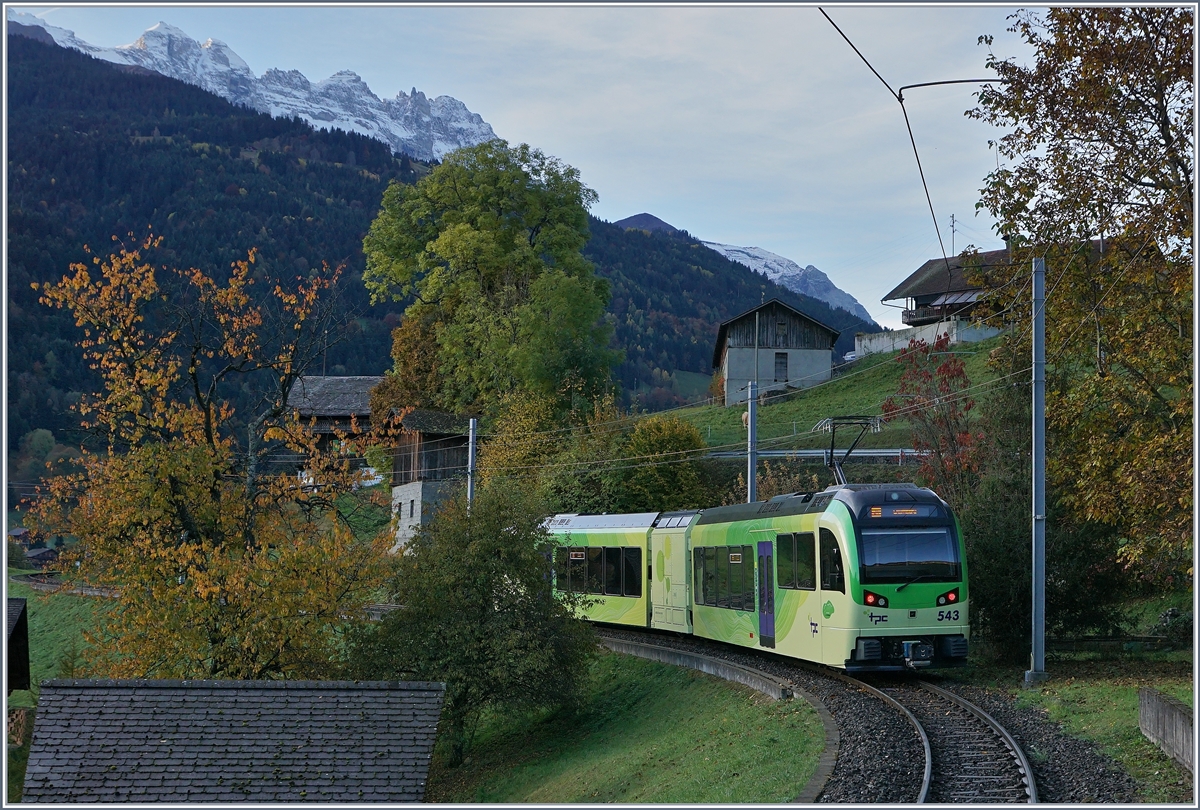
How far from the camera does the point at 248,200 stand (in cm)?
15938

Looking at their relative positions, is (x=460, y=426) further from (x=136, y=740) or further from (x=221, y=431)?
(x=136, y=740)

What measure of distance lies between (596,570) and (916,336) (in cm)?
4456

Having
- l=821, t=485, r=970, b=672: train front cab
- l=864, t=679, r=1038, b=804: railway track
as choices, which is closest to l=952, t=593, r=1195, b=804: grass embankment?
l=864, t=679, r=1038, b=804: railway track

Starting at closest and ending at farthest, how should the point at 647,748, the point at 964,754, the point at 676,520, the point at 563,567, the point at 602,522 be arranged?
the point at 964,754, the point at 647,748, the point at 676,520, the point at 602,522, the point at 563,567

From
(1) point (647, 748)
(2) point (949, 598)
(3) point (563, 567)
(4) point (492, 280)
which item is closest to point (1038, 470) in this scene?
(2) point (949, 598)

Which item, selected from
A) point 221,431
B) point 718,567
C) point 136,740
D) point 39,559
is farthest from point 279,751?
point 39,559

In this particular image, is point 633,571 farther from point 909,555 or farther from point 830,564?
point 909,555

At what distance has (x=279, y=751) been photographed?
53.7 ft

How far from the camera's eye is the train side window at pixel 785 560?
19.6m

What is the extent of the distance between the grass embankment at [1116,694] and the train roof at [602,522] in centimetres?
973

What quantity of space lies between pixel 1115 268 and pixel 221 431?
63.2ft

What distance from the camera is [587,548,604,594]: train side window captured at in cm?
3003

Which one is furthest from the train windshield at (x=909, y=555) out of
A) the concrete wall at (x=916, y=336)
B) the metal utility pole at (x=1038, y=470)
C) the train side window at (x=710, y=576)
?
the concrete wall at (x=916, y=336)

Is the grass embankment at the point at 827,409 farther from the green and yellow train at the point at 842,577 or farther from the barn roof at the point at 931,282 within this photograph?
the green and yellow train at the point at 842,577
